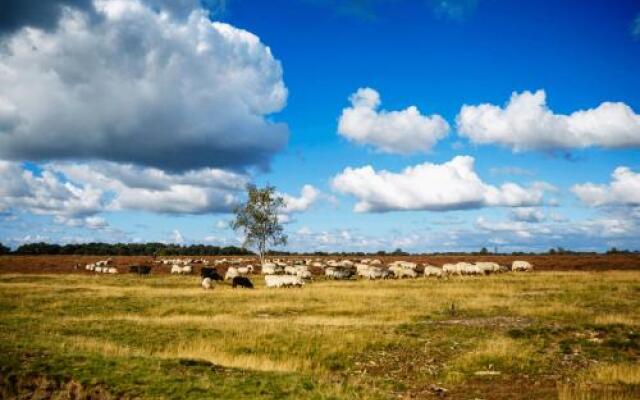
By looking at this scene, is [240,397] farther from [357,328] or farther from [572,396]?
[357,328]

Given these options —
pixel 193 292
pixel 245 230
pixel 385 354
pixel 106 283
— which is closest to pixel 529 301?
pixel 385 354

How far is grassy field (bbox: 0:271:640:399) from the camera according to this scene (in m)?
13.9

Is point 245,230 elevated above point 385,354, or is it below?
above

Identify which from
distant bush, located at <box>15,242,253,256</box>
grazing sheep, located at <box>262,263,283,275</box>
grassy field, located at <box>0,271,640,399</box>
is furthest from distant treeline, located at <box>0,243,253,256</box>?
grassy field, located at <box>0,271,640,399</box>

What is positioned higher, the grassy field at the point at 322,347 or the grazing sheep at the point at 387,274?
the grazing sheep at the point at 387,274

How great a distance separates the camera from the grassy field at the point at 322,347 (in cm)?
1391

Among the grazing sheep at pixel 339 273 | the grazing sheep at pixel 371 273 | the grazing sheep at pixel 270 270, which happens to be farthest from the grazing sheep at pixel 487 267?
the grazing sheep at pixel 270 270

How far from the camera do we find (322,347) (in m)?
19.9

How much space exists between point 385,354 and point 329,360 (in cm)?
232

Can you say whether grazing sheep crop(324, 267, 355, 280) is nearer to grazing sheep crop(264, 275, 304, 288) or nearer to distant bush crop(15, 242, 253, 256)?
grazing sheep crop(264, 275, 304, 288)

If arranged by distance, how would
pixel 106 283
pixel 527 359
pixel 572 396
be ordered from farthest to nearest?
pixel 106 283 < pixel 527 359 < pixel 572 396

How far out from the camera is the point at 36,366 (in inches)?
580

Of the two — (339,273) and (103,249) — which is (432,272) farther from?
(103,249)

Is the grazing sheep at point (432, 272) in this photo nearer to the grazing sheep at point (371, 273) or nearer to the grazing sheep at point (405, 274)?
the grazing sheep at point (405, 274)
